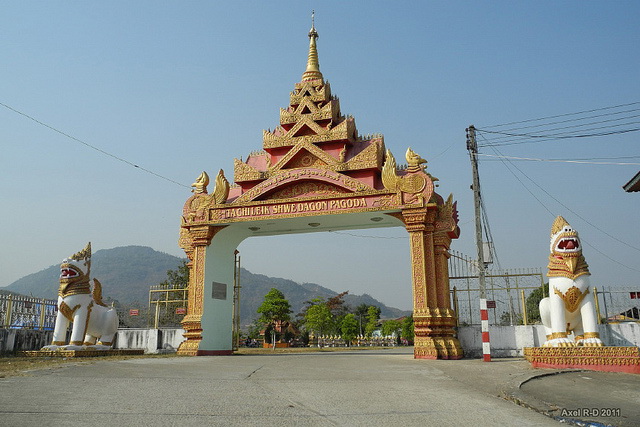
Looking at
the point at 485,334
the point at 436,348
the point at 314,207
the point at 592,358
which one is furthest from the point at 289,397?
the point at 314,207

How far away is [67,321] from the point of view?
16016mm

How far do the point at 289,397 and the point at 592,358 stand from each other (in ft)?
27.4

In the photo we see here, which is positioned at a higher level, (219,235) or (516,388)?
(219,235)

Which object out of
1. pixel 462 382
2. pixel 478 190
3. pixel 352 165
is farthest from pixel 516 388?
pixel 352 165

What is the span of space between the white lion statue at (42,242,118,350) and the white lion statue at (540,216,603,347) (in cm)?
1360

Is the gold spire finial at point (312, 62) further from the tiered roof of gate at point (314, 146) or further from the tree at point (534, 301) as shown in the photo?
the tree at point (534, 301)

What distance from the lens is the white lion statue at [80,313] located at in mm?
15803

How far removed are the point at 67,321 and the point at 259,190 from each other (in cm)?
764

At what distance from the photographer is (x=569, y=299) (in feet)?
40.9

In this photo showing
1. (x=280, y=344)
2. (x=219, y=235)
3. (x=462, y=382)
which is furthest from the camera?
(x=280, y=344)

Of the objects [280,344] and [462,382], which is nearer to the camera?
[462,382]

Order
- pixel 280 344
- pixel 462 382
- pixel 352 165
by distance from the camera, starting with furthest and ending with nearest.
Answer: pixel 280 344 < pixel 352 165 < pixel 462 382

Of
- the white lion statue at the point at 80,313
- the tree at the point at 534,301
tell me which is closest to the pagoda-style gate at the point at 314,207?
the white lion statue at the point at 80,313

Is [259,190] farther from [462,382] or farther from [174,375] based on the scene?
[462,382]
